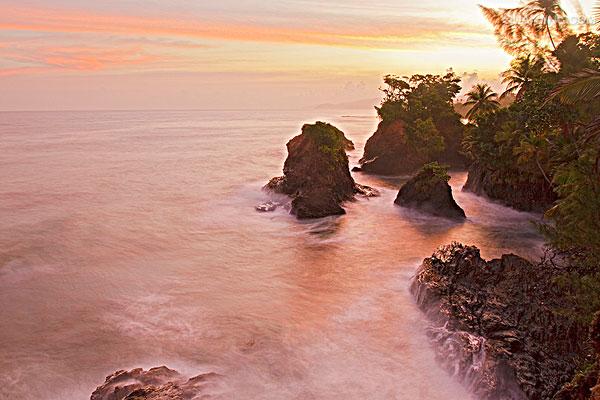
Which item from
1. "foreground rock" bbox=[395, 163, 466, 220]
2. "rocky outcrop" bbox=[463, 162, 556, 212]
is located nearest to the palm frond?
"foreground rock" bbox=[395, 163, 466, 220]

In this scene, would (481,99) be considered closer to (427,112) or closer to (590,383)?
(427,112)

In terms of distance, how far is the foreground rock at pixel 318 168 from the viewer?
32.5 meters

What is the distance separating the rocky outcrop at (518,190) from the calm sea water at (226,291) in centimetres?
134

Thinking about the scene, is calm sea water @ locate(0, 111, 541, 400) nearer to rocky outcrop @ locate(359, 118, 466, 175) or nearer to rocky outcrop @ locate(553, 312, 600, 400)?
rocky outcrop @ locate(553, 312, 600, 400)

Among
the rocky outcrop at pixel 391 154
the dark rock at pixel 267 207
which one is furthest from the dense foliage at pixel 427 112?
the dark rock at pixel 267 207

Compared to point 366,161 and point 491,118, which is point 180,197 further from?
point 491,118

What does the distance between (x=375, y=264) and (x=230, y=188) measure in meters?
23.1

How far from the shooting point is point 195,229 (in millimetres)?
29375

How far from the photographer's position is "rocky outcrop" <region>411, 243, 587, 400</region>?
11.8m

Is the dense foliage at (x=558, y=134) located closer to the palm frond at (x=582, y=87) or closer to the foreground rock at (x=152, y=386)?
the palm frond at (x=582, y=87)

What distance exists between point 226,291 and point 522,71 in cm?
2878

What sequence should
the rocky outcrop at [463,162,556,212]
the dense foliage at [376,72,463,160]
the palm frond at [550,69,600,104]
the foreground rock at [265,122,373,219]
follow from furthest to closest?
the dense foliage at [376,72,463,160]
the foreground rock at [265,122,373,219]
the rocky outcrop at [463,162,556,212]
the palm frond at [550,69,600,104]

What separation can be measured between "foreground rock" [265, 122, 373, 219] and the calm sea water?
6.57ft

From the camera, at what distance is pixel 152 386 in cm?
1159
